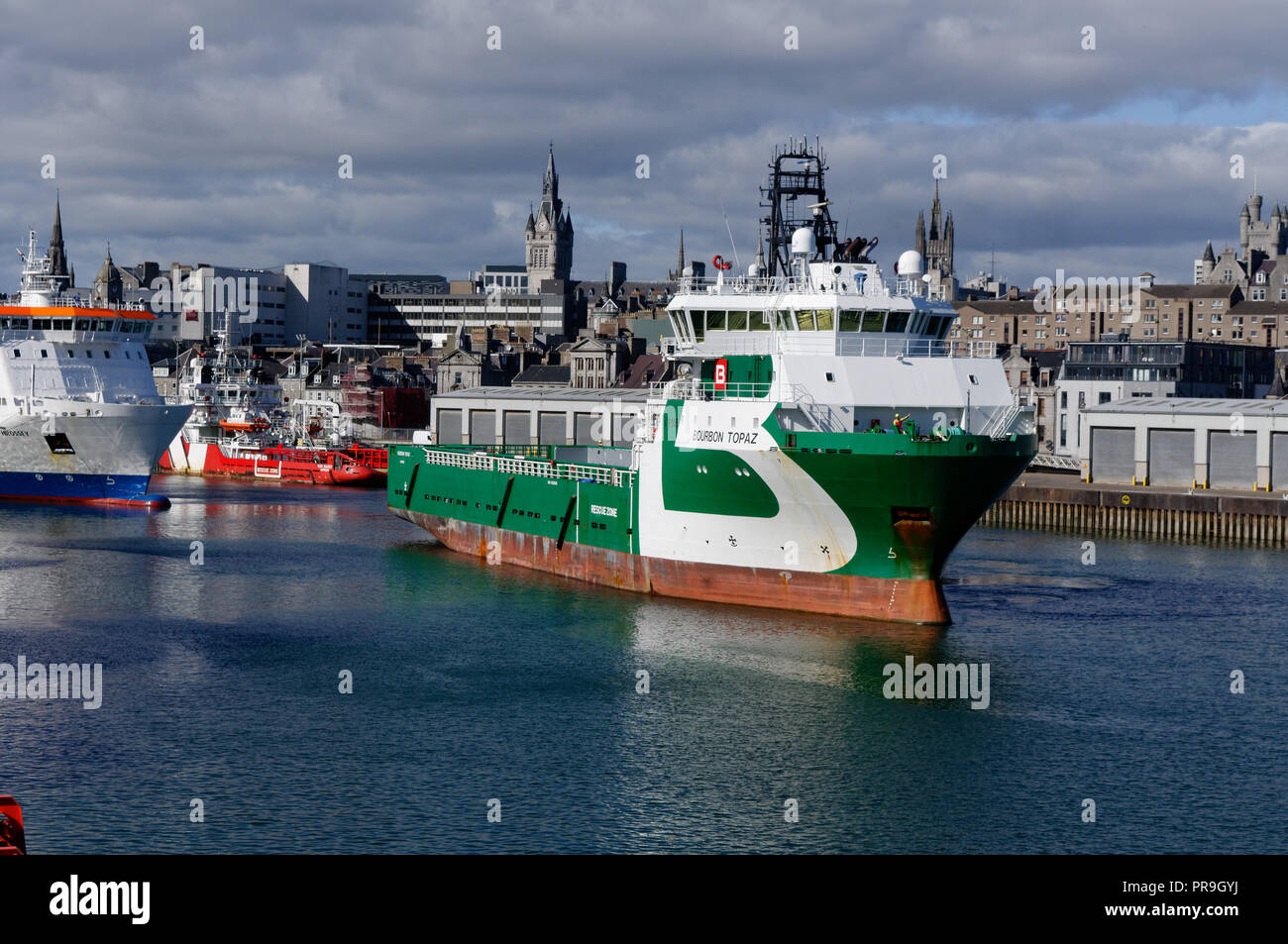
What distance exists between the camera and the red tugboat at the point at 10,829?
685 inches

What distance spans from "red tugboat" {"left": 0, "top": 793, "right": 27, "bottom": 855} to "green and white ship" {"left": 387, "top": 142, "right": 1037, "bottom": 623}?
22877mm

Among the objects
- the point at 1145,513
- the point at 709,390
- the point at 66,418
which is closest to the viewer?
the point at 709,390

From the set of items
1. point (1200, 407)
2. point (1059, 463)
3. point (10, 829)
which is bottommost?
point (10, 829)

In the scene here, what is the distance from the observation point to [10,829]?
57.8ft

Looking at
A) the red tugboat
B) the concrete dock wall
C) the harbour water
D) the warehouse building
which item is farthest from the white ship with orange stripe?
the red tugboat

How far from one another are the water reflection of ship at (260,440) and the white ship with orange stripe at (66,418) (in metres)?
11.6

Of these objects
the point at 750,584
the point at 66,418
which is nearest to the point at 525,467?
the point at 750,584

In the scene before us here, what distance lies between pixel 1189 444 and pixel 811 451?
48.7 m

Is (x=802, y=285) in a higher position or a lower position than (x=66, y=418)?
higher

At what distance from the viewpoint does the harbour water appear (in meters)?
22.8

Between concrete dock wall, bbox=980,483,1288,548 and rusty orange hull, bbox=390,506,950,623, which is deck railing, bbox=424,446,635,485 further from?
concrete dock wall, bbox=980,483,1288,548

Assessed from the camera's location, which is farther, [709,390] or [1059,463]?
[1059,463]

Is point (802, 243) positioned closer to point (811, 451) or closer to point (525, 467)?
point (811, 451)
